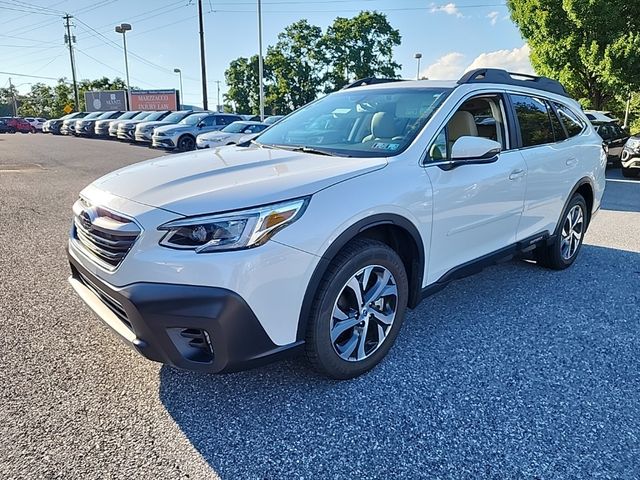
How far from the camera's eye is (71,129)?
31.2m

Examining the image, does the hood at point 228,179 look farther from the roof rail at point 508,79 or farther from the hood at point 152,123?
the hood at point 152,123

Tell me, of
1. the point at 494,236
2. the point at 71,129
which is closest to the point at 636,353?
the point at 494,236

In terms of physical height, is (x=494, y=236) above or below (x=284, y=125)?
below

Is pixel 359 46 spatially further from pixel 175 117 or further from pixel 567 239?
pixel 567 239

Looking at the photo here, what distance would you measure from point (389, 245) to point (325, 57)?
158ft

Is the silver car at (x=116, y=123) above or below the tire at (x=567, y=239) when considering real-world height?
above

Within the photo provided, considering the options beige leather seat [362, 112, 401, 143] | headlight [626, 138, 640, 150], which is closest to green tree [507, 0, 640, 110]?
headlight [626, 138, 640, 150]

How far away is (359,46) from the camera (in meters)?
46.8

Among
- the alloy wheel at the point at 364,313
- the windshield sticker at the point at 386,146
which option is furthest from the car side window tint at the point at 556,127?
the alloy wheel at the point at 364,313

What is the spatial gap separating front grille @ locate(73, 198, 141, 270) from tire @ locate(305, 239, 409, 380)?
949mm

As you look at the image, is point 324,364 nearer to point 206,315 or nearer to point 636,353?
point 206,315

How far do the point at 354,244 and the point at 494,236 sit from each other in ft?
4.93

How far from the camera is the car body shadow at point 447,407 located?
7.10ft

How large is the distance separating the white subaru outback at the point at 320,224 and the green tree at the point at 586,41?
13918 millimetres
